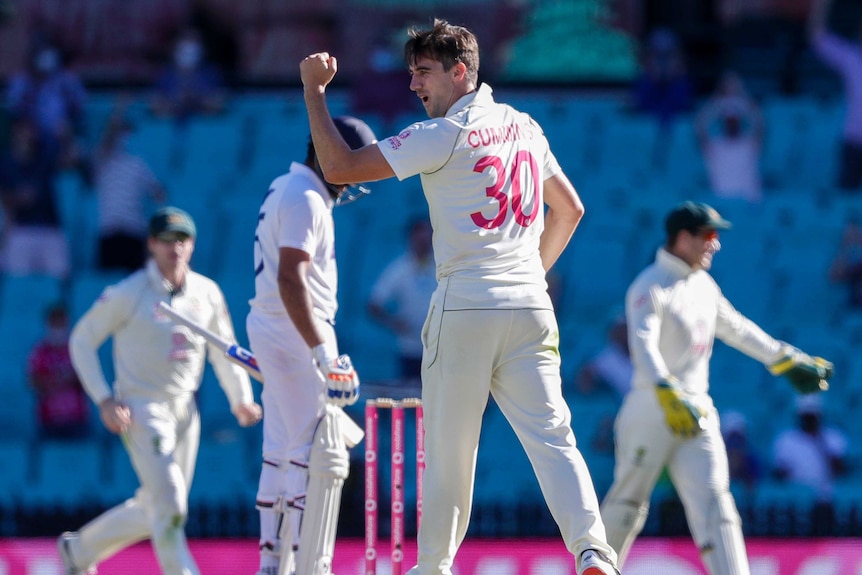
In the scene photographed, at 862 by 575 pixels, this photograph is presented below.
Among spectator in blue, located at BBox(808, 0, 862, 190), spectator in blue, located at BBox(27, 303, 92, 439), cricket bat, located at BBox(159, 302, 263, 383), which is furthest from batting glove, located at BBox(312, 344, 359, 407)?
spectator in blue, located at BBox(808, 0, 862, 190)

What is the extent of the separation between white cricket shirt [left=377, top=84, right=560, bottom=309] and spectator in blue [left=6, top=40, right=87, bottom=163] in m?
8.94

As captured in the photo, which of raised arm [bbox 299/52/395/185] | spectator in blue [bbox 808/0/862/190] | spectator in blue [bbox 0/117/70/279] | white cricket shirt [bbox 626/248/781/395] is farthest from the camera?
spectator in blue [bbox 808/0/862/190]

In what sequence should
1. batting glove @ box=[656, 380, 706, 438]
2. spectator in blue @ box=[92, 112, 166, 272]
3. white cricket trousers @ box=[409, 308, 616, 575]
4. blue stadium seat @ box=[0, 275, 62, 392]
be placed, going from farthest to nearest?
1. spectator in blue @ box=[92, 112, 166, 272]
2. blue stadium seat @ box=[0, 275, 62, 392]
3. batting glove @ box=[656, 380, 706, 438]
4. white cricket trousers @ box=[409, 308, 616, 575]

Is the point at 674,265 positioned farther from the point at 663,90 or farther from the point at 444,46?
the point at 663,90

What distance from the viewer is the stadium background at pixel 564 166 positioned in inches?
440

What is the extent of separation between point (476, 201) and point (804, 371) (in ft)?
8.09

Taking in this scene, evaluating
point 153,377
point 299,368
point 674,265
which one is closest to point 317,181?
point 299,368

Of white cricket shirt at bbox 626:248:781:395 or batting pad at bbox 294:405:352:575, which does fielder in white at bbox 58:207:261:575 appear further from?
white cricket shirt at bbox 626:248:781:395

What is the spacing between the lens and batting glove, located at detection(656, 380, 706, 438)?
685 centimetres

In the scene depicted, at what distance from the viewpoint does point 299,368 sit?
6.29 metres

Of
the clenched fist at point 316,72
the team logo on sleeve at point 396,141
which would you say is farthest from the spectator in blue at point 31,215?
the team logo on sleeve at point 396,141

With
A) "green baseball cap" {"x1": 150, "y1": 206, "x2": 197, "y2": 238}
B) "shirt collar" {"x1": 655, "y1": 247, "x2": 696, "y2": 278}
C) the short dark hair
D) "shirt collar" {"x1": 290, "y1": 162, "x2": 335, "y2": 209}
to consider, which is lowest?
"shirt collar" {"x1": 655, "y1": 247, "x2": 696, "y2": 278}

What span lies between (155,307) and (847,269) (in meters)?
7.04

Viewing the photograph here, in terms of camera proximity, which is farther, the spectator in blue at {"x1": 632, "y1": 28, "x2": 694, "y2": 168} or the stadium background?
the spectator in blue at {"x1": 632, "y1": 28, "x2": 694, "y2": 168}
